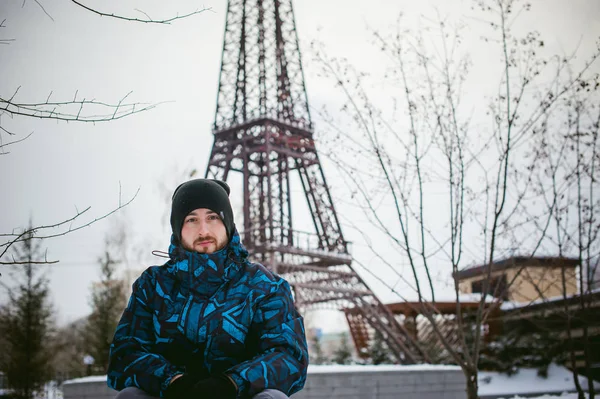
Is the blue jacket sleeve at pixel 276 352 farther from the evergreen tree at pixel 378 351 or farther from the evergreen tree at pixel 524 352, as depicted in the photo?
the evergreen tree at pixel 378 351

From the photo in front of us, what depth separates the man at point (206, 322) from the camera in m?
2.09

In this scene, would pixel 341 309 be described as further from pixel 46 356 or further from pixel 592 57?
pixel 592 57

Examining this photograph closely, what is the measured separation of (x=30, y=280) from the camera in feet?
52.3

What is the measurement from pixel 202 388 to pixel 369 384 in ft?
16.2

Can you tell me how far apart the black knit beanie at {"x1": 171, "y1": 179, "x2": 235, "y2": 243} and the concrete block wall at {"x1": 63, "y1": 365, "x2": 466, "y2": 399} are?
3812mm

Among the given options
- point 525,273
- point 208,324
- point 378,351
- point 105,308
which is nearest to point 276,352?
point 208,324

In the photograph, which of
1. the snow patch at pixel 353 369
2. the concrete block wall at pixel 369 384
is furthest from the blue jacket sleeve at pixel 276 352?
the snow patch at pixel 353 369

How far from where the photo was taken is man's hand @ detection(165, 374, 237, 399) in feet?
6.05

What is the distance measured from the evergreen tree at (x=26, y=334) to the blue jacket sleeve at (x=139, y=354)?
45.3ft

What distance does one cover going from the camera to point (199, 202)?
7.86ft

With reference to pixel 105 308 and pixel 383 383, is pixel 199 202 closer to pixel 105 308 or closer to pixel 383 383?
pixel 383 383

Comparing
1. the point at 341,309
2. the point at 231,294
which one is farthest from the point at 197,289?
the point at 341,309

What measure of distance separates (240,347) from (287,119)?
1792 centimetres

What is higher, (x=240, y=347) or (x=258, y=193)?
(x=258, y=193)
